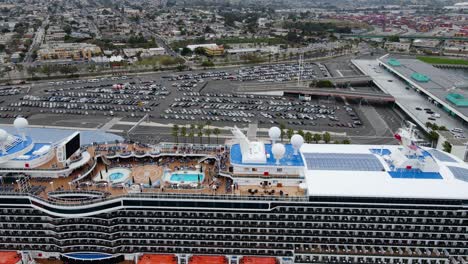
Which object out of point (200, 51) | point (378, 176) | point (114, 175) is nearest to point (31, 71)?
point (200, 51)

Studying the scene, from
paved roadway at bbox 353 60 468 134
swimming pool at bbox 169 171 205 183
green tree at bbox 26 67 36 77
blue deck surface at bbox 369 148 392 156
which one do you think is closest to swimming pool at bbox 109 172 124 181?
swimming pool at bbox 169 171 205 183

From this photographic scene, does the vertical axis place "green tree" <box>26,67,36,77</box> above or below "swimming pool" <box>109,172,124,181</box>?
below

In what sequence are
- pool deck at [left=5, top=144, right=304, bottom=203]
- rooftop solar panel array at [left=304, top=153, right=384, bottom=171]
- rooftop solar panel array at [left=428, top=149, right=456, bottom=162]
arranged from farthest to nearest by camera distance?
1. rooftop solar panel array at [left=428, top=149, right=456, bottom=162]
2. rooftop solar panel array at [left=304, top=153, right=384, bottom=171]
3. pool deck at [left=5, top=144, right=304, bottom=203]

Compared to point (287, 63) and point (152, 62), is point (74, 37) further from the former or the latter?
point (287, 63)

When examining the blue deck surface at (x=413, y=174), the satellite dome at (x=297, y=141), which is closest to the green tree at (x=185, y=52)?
the satellite dome at (x=297, y=141)

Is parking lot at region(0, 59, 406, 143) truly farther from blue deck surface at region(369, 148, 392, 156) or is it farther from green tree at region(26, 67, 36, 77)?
blue deck surface at region(369, 148, 392, 156)

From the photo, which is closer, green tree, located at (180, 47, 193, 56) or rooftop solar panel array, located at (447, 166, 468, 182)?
rooftop solar panel array, located at (447, 166, 468, 182)
